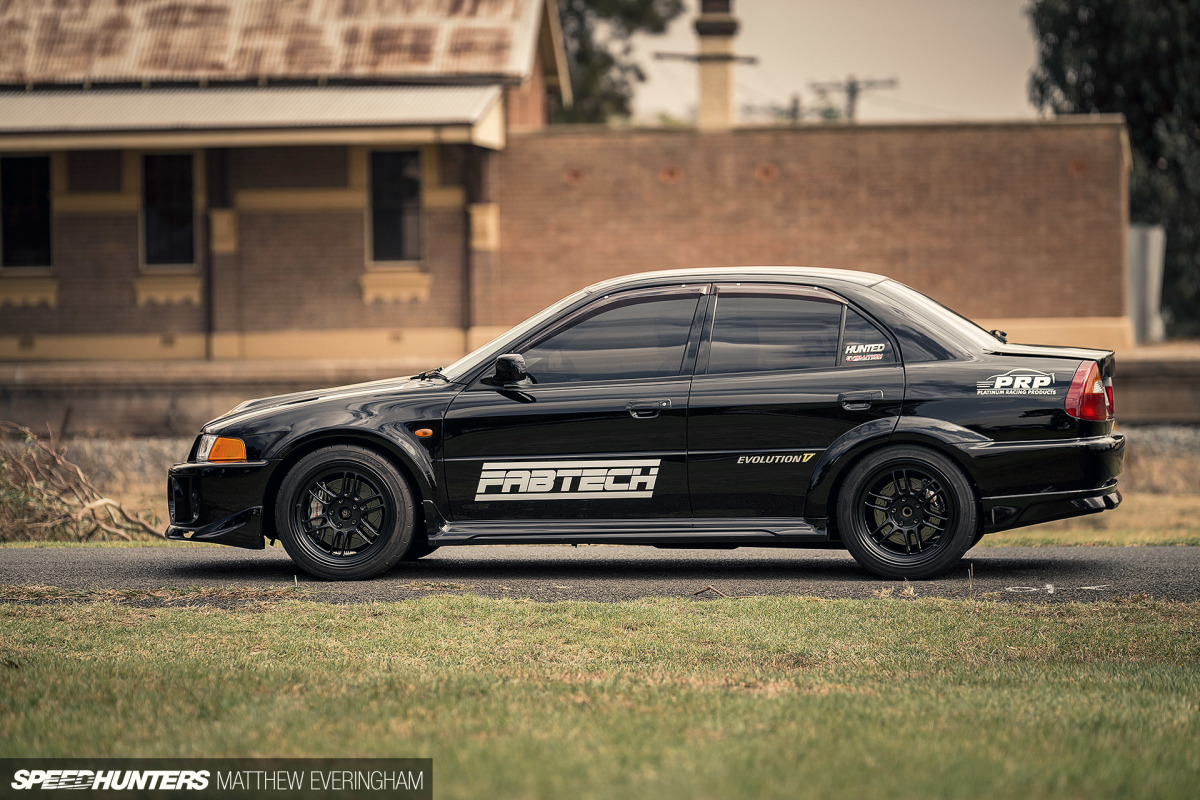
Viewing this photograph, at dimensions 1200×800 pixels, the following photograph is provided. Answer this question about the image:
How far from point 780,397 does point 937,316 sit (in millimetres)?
956

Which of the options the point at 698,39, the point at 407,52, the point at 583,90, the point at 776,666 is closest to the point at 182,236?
the point at 407,52

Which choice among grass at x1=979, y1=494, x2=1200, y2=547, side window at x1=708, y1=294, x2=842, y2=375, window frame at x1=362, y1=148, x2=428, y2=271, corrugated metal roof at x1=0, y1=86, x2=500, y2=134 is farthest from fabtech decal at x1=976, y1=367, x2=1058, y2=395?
window frame at x1=362, y1=148, x2=428, y2=271

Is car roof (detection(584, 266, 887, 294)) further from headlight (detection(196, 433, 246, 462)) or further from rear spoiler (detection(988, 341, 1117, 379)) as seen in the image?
headlight (detection(196, 433, 246, 462))

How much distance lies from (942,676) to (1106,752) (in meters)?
1.02

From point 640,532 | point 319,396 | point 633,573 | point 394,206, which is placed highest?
point 394,206

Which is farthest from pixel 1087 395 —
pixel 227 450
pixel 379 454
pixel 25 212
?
pixel 25 212

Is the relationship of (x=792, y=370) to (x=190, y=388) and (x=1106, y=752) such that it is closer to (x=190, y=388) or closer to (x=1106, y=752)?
(x=1106, y=752)

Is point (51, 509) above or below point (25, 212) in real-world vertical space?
below

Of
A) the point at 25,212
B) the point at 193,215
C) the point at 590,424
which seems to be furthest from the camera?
the point at 25,212

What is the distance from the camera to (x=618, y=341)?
7.42 metres

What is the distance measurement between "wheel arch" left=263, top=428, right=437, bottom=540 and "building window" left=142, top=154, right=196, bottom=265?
59.1 feet

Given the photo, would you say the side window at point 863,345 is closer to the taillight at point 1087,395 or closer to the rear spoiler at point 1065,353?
the rear spoiler at point 1065,353

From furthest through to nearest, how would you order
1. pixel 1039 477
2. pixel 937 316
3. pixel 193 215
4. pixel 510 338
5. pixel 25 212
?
pixel 25 212
pixel 193 215
pixel 510 338
pixel 937 316
pixel 1039 477

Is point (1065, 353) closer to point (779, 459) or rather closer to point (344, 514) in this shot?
point (779, 459)
